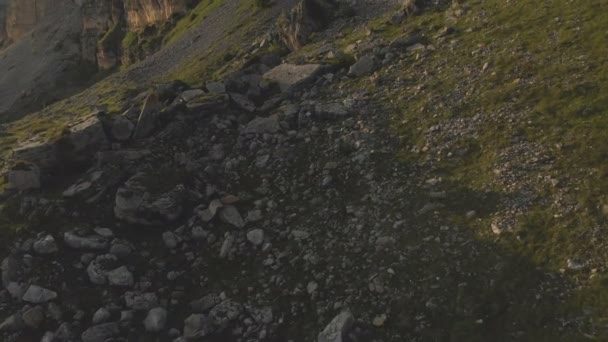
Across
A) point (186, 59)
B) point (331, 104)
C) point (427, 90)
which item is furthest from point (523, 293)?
point (186, 59)

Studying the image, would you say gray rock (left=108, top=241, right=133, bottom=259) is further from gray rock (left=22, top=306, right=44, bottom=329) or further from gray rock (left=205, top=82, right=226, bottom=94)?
gray rock (left=205, top=82, right=226, bottom=94)

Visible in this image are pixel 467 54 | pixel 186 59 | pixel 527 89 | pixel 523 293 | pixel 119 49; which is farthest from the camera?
pixel 119 49

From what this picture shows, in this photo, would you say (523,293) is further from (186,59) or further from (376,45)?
(186,59)

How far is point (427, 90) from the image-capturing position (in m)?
25.4

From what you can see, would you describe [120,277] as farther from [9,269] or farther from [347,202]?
[347,202]

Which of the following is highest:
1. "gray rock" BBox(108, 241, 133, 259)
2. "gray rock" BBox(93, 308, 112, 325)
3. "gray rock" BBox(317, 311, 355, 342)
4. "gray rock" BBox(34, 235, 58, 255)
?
"gray rock" BBox(34, 235, 58, 255)

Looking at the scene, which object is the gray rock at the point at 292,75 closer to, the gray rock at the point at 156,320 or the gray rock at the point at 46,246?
the gray rock at the point at 46,246

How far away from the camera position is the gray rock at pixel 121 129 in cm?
2570

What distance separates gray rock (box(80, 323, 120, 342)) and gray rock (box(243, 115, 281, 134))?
1208 centimetres

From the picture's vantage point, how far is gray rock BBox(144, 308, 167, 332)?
56.0ft

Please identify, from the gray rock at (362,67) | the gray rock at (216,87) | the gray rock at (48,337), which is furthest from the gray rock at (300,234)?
the gray rock at (362,67)

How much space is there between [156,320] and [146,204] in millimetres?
5620

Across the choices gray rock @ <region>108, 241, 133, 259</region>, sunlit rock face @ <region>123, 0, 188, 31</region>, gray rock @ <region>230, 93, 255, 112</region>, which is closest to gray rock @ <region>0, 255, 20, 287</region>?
gray rock @ <region>108, 241, 133, 259</region>

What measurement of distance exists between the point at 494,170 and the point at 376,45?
15.3 m
